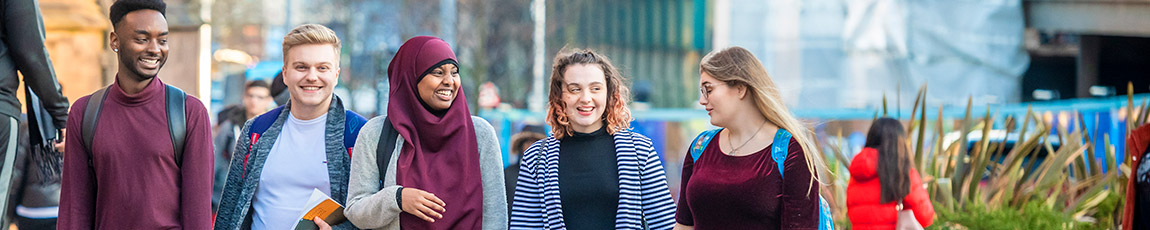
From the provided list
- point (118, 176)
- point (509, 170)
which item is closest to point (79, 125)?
point (118, 176)

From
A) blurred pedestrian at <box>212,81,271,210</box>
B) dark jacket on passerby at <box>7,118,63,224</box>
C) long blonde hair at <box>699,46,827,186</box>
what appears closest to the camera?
long blonde hair at <box>699,46,827,186</box>

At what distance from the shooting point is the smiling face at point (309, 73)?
387cm

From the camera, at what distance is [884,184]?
591cm

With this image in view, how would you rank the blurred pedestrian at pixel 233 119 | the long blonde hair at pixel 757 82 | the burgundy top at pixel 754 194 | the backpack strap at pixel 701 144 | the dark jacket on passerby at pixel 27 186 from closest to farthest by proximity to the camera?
the burgundy top at pixel 754 194, the long blonde hair at pixel 757 82, the backpack strap at pixel 701 144, the dark jacket on passerby at pixel 27 186, the blurred pedestrian at pixel 233 119

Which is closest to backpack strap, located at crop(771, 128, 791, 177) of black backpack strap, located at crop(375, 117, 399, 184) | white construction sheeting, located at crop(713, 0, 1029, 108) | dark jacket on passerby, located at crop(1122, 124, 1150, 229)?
black backpack strap, located at crop(375, 117, 399, 184)

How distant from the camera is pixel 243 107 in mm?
6789

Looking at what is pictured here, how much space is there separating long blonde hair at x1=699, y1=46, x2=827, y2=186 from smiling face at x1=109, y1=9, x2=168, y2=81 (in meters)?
1.79

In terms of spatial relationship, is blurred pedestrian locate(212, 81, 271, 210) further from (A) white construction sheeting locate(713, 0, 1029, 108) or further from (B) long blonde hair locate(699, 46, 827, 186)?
(A) white construction sheeting locate(713, 0, 1029, 108)

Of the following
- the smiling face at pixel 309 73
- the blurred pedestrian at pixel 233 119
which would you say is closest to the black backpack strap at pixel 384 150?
the smiling face at pixel 309 73

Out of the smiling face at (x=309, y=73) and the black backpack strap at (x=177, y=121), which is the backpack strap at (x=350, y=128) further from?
the black backpack strap at (x=177, y=121)

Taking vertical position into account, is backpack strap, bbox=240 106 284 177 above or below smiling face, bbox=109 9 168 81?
below

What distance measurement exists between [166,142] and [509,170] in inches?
100

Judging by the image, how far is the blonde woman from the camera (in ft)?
11.1

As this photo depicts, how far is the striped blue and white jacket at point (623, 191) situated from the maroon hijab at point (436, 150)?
0.33m
